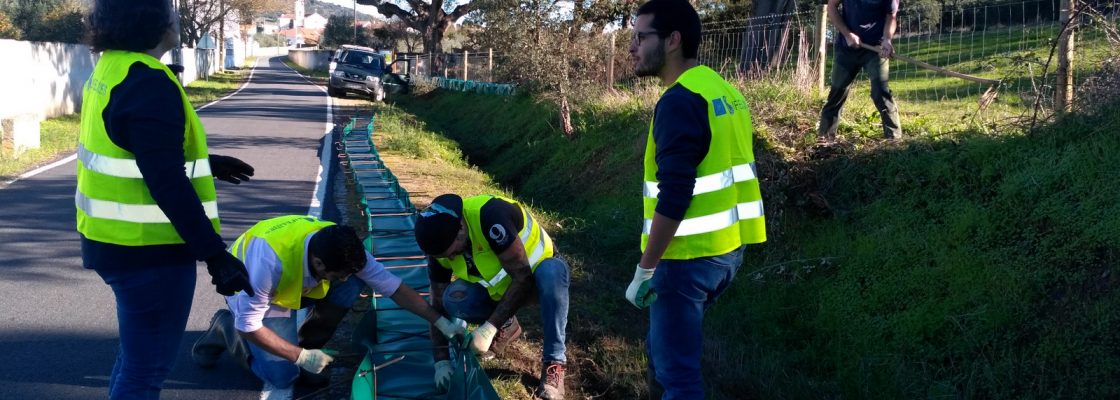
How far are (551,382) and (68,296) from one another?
3374mm

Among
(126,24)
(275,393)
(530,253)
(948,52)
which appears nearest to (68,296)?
(275,393)

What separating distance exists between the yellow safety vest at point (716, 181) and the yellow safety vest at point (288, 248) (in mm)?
1735

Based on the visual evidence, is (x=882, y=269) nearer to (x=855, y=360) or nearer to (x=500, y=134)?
(x=855, y=360)

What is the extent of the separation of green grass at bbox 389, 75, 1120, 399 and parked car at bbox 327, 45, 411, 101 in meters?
22.2

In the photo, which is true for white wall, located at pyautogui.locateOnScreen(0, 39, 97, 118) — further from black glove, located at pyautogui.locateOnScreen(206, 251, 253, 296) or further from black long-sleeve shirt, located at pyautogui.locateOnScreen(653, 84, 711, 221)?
black long-sleeve shirt, located at pyautogui.locateOnScreen(653, 84, 711, 221)

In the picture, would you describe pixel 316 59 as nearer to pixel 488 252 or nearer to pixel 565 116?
pixel 565 116

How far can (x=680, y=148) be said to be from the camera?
2.80 meters

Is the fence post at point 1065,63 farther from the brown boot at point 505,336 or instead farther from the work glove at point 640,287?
the work glove at point 640,287

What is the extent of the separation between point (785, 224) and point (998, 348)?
2.19 metres

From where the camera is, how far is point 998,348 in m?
4.20

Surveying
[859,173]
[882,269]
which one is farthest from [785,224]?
[882,269]

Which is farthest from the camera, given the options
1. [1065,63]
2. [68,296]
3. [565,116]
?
[565,116]

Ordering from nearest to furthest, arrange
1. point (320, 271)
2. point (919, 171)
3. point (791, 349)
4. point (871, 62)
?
point (320, 271) < point (791, 349) < point (919, 171) < point (871, 62)

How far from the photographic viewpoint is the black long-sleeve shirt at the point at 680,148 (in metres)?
2.80
